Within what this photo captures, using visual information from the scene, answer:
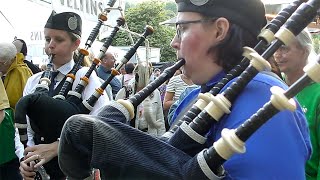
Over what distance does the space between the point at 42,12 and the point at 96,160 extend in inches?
152

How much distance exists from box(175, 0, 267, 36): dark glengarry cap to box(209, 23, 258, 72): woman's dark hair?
0.02 m

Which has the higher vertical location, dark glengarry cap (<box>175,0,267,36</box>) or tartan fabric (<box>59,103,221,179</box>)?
dark glengarry cap (<box>175,0,267,36</box>)

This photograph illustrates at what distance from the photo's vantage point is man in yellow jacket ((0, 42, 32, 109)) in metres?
4.12

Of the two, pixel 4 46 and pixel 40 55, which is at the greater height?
pixel 4 46

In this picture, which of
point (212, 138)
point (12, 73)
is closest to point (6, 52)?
point (12, 73)

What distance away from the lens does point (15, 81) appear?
4289mm

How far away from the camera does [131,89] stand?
17.6ft

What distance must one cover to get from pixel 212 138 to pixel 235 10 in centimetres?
43

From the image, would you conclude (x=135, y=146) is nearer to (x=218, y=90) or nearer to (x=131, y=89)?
(x=218, y=90)

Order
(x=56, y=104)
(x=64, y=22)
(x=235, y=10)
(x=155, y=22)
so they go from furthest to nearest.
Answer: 1. (x=155, y=22)
2. (x=64, y=22)
3. (x=56, y=104)
4. (x=235, y=10)

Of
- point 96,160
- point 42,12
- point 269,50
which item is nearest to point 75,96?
point 96,160

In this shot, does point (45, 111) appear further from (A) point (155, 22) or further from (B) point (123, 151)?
(A) point (155, 22)

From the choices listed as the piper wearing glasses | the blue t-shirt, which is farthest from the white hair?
the blue t-shirt

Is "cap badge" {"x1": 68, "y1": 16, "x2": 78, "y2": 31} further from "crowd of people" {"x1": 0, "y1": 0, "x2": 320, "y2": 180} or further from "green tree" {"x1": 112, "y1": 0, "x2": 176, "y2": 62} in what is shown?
"green tree" {"x1": 112, "y1": 0, "x2": 176, "y2": 62}
